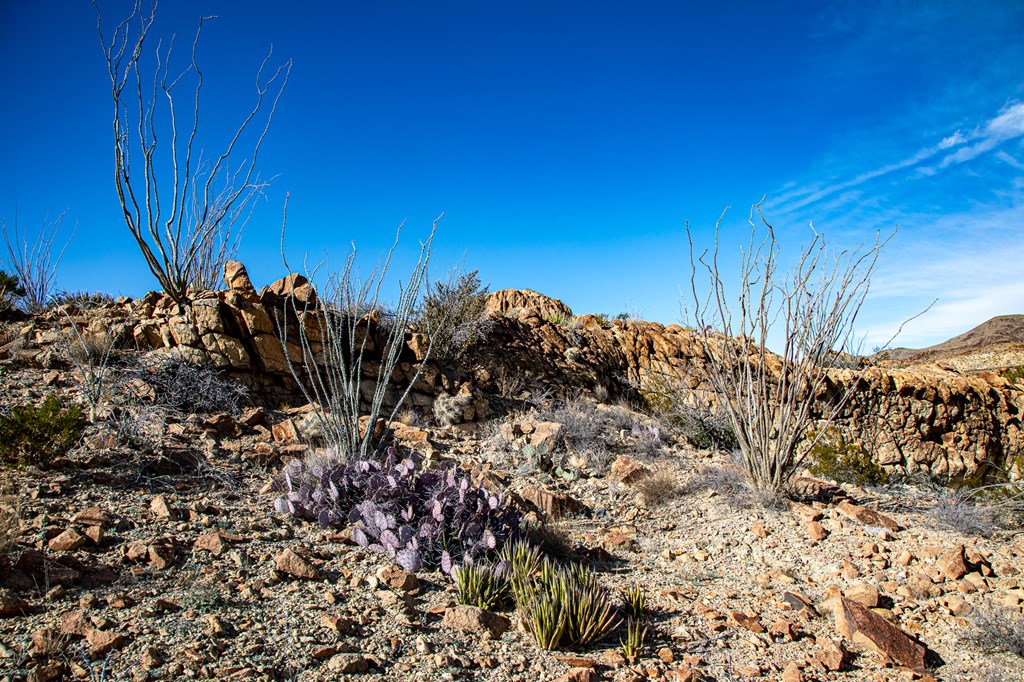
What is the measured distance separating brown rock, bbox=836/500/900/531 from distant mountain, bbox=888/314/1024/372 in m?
4.94

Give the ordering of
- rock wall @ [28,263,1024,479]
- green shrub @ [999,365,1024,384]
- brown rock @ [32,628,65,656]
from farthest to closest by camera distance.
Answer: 1. green shrub @ [999,365,1024,384]
2. rock wall @ [28,263,1024,479]
3. brown rock @ [32,628,65,656]

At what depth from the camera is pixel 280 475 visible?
6246mm

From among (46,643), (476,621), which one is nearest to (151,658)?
(46,643)

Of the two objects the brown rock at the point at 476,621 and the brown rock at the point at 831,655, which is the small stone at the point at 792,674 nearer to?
the brown rock at the point at 831,655

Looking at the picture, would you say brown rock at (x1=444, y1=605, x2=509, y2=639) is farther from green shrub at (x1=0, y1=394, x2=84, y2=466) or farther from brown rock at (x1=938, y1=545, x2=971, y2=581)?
green shrub at (x1=0, y1=394, x2=84, y2=466)

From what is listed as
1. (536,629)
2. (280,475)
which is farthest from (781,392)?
(280,475)

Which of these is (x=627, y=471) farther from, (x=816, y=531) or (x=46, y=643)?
(x=46, y=643)

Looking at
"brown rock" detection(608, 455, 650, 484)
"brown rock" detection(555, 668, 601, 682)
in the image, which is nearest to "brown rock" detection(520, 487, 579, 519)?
"brown rock" detection(608, 455, 650, 484)

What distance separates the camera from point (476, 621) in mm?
4016

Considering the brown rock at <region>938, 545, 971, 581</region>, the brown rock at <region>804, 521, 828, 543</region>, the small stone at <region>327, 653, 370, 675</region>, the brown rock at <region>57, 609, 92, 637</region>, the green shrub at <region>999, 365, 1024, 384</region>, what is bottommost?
the brown rock at <region>938, 545, 971, 581</region>

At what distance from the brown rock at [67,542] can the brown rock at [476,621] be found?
251cm

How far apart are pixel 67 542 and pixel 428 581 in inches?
95.3

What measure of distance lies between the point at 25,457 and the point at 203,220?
4.61 meters

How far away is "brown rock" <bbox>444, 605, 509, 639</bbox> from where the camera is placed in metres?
4.00
